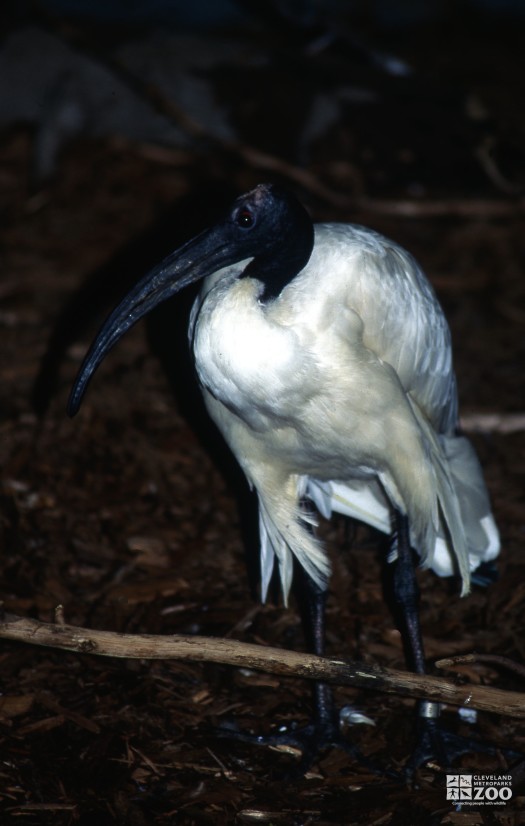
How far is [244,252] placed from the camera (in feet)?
10.1

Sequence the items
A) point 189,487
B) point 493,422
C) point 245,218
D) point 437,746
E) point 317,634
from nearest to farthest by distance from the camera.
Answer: point 245,218 < point 437,746 < point 317,634 < point 189,487 < point 493,422

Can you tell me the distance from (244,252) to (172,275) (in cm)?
25

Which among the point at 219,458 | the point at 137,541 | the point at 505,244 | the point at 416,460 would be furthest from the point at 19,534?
the point at 505,244

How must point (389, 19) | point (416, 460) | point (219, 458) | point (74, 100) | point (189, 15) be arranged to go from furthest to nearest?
point (389, 19) < point (189, 15) < point (74, 100) < point (219, 458) < point (416, 460)

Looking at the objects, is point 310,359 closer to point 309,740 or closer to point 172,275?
point 172,275

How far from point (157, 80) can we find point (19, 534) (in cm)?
466

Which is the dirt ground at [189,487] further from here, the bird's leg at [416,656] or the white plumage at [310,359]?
the white plumage at [310,359]

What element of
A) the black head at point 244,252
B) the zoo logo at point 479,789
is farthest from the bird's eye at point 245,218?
the zoo logo at point 479,789

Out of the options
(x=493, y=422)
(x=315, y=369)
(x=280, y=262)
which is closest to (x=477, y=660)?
(x=315, y=369)

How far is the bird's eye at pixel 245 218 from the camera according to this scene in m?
3.02

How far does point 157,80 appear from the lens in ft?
24.9

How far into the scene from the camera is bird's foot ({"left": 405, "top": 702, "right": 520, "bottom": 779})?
329cm

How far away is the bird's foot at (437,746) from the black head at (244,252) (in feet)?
5.32

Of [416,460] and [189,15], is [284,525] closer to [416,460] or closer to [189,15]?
[416,460]
